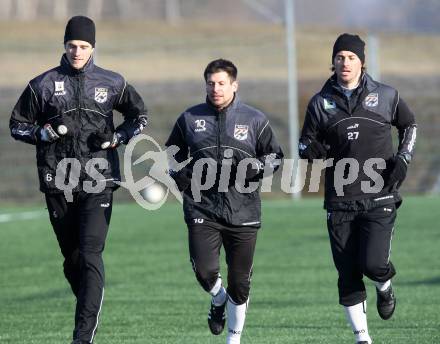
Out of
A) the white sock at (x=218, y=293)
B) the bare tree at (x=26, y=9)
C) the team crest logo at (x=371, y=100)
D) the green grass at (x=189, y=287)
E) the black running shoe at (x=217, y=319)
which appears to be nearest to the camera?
the team crest logo at (x=371, y=100)

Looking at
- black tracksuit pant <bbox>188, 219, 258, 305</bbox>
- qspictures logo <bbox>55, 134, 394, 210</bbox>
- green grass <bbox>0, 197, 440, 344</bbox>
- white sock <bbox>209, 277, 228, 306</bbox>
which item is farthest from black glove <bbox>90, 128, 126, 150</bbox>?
green grass <bbox>0, 197, 440, 344</bbox>

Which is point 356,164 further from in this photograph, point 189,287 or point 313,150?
point 189,287

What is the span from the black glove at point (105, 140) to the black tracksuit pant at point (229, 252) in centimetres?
81

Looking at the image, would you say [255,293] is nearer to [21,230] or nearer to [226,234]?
[226,234]

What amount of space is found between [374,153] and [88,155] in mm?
2090

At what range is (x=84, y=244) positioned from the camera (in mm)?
8734

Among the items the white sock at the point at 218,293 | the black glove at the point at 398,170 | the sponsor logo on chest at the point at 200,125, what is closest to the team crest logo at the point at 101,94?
the sponsor logo on chest at the point at 200,125

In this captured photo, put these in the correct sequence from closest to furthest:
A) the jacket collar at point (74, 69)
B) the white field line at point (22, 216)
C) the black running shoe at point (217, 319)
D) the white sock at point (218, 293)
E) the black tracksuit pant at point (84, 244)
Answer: the black tracksuit pant at point (84, 244) → the jacket collar at point (74, 69) → the white sock at point (218, 293) → the black running shoe at point (217, 319) → the white field line at point (22, 216)

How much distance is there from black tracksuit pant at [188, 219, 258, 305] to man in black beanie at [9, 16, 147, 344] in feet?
2.27

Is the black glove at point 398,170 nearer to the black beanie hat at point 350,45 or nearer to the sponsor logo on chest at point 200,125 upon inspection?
the black beanie hat at point 350,45

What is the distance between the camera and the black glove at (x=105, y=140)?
871cm

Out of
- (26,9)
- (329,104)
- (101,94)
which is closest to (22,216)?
(101,94)

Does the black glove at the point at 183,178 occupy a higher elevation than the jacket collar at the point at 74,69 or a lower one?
lower

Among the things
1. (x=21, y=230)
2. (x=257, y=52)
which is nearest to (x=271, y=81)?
(x=257, y=52)
